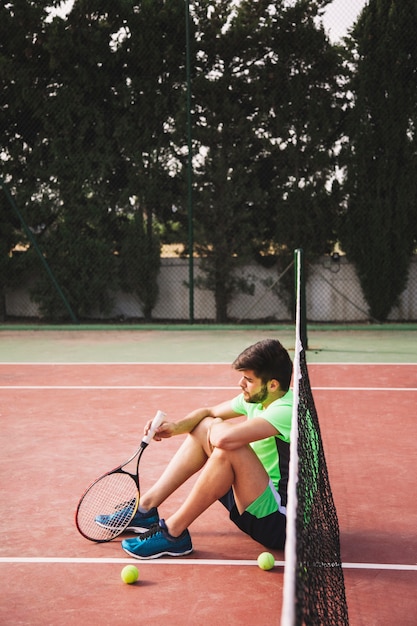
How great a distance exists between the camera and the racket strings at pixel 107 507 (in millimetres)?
3160

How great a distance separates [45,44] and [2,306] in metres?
3.66

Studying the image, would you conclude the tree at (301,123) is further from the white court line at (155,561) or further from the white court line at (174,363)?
the white court line at (155,561)

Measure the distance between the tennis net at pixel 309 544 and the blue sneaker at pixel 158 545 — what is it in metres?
0.54

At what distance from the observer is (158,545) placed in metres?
2.96

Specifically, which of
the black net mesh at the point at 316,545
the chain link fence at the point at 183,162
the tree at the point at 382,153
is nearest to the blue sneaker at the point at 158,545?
the black net mesh at the point at 316,545

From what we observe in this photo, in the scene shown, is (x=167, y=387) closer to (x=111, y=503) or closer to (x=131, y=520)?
(x=111, y=503)

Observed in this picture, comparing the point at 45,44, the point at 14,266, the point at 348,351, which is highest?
the point at 45,44

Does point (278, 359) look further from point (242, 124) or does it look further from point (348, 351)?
point (242, 124)

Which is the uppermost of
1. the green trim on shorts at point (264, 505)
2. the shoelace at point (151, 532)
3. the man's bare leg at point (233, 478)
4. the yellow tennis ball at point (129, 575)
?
the man's bare leg at point (233, 478)

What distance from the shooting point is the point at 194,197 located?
11.0 m

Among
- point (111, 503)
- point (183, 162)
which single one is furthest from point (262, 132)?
point (111, 503)

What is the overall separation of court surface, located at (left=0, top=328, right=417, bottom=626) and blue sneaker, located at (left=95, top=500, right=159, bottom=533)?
3.8 inches

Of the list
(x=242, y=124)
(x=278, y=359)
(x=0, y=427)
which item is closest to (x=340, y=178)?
(x=242, y=124)

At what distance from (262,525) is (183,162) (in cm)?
859
